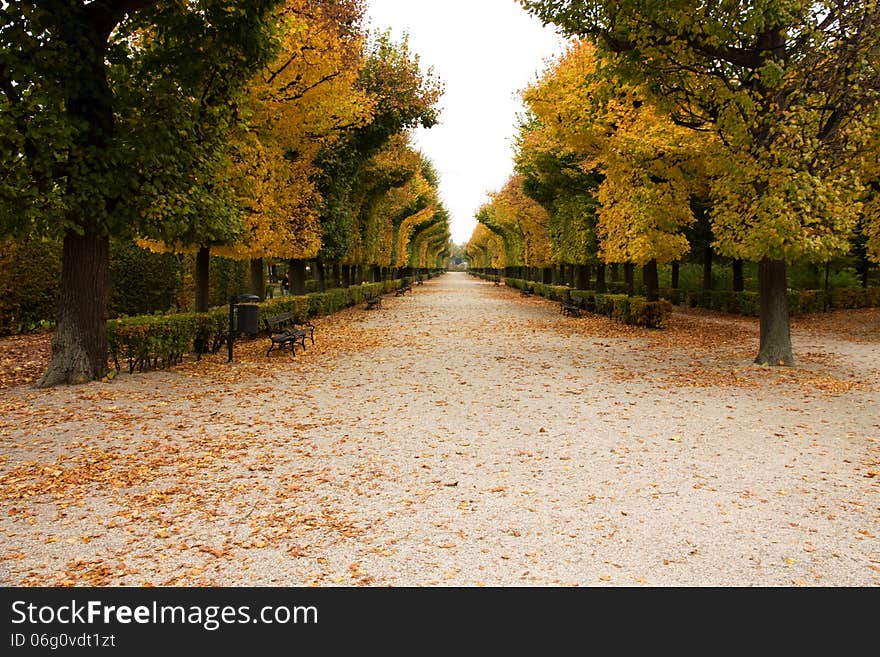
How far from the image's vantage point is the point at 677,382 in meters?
10.5

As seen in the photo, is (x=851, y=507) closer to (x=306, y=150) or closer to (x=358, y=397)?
(x=358, y=397)

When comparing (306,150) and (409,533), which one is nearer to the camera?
(409,533)

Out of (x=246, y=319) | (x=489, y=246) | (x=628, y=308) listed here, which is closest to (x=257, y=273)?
(x=246, y=319)

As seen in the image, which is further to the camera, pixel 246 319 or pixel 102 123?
pixel 246 319

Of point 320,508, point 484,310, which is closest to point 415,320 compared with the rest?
point 484,310

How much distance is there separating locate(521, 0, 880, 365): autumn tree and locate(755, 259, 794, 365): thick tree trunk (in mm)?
20

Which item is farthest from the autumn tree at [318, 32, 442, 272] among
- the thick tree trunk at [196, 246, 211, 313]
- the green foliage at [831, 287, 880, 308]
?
the green foliage at [831, 287, 880, 308]

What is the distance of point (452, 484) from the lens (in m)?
5.52

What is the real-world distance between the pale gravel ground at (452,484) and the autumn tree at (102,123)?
2.28 metres

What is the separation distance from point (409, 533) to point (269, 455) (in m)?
2.59

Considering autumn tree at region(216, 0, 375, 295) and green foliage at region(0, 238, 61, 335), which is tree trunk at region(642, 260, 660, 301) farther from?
green foliage at region(0, 238, 61, 335)

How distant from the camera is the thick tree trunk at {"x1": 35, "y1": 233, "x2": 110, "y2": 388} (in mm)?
9820

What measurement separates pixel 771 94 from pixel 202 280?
13.3m

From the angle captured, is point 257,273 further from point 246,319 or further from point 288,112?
point 246,319
